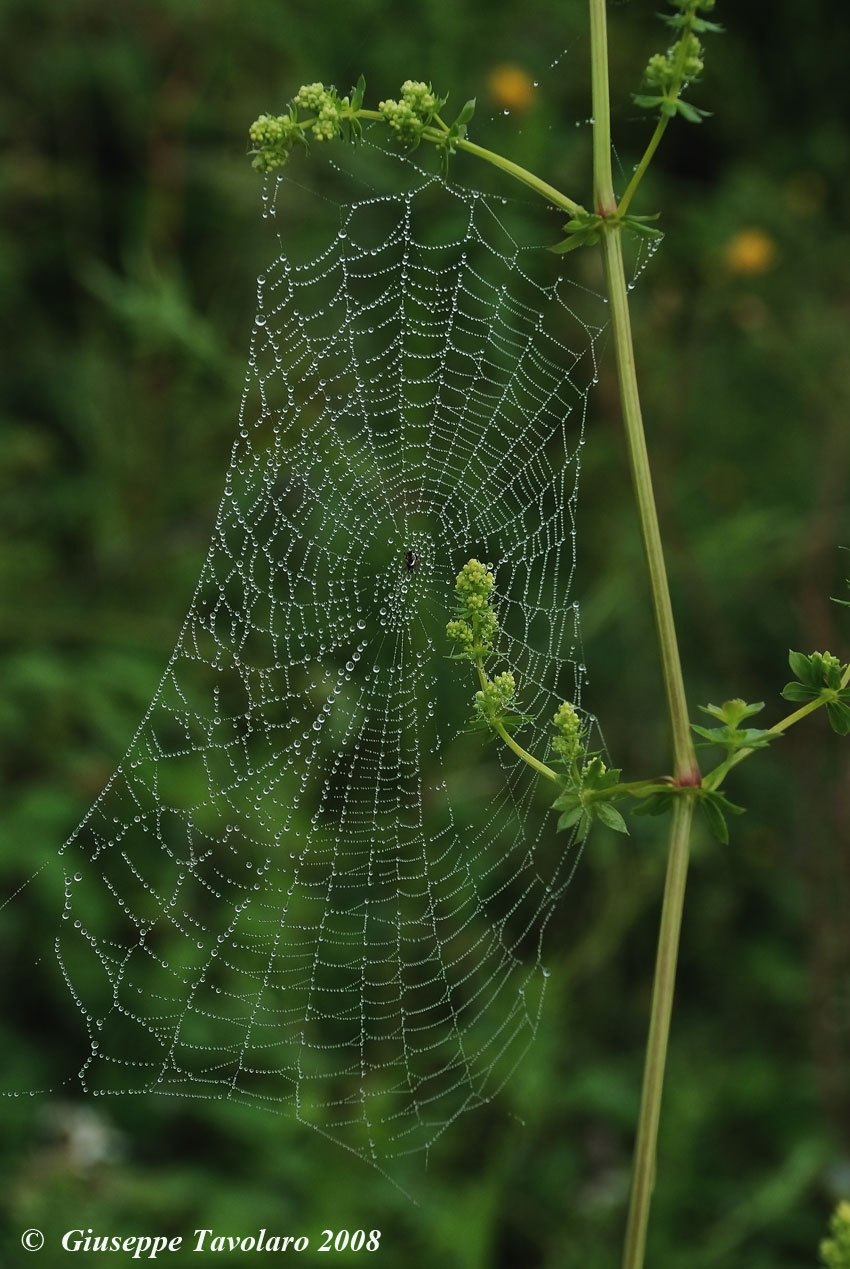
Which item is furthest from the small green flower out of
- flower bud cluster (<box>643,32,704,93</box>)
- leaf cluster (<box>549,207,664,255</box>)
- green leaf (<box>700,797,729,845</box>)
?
flower bud cluster (<box>643,32,704,93</box>)

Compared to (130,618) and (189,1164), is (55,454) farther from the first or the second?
(189,1164)

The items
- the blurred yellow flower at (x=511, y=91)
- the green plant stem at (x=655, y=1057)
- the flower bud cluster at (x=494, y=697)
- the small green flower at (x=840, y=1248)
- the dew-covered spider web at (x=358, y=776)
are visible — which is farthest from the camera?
the blurred yellow flower at (x=511, y=91)

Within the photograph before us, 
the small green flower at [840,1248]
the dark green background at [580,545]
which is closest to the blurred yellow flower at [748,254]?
Answer: the dark green background at [580,545]

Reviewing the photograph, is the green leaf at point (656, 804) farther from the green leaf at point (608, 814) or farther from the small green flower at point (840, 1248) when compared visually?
the small green flower at point (840, 1248)

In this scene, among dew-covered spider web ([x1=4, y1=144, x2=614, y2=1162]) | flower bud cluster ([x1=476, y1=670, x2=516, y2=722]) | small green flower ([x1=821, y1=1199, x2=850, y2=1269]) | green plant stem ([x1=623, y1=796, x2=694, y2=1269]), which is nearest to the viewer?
small green flower ([x1=821, y1=1199, x2=850, y2=1269])

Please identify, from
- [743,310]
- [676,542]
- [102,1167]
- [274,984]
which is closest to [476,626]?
[274,984]

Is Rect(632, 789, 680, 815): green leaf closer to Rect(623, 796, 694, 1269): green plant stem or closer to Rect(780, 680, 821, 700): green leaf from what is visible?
Rect(623, 796, 694, 1269): green plant stem
